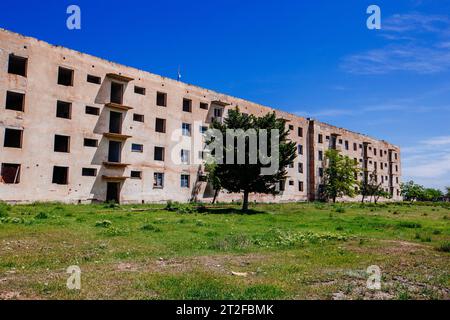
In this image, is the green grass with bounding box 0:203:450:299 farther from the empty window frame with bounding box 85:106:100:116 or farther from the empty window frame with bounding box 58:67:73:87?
the empty window frame with bounding box 58:67:73:87

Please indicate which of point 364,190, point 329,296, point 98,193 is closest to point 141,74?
point 98,193

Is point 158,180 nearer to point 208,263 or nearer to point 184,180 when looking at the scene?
point 184,180

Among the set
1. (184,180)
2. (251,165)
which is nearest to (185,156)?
(184,180)

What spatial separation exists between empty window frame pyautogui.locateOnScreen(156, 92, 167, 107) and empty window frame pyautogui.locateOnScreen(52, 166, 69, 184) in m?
13.6

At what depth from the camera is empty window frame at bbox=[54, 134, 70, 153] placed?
32812 millimetres

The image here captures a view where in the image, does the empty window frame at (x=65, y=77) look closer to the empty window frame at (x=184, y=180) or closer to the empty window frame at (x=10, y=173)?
the empty window frame at (x=10, y=173)

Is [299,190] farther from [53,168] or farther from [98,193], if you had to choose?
[53,168]

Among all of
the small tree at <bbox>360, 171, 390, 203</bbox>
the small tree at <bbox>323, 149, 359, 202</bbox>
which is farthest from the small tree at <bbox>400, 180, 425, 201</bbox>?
the small tree at <bbox>323, 149, 359, 202</bbox>

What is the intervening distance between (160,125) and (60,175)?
509 inches

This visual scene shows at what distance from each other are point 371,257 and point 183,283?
6.63m

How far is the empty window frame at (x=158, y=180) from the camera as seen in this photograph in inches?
1551

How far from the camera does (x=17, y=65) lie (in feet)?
103

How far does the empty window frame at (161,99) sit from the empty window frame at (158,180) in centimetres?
821

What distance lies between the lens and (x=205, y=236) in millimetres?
15016
